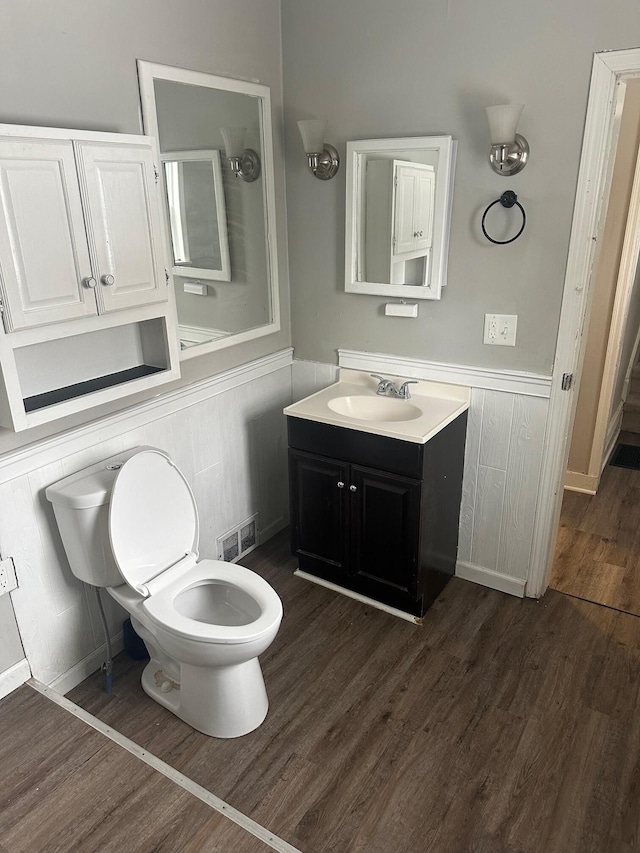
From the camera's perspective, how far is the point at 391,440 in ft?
7.43

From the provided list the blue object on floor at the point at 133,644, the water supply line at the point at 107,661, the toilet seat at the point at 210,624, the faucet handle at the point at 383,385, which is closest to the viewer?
the toilet seat at the point at 210,624

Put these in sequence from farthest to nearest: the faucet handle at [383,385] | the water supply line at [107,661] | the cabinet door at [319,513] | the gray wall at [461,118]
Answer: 1. the faucet handle at [383,385]
2. the cabinet door at [319,513]
3. the water supply line at [107,661]
4. the gray wall at [461,118]

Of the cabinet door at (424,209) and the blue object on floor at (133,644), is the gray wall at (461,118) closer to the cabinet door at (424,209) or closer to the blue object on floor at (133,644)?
the cabinet door at (424,209)

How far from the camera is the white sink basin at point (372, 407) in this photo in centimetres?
257

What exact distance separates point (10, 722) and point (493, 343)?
6.97ft

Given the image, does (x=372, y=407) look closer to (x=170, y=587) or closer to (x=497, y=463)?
(x=497, y=463)

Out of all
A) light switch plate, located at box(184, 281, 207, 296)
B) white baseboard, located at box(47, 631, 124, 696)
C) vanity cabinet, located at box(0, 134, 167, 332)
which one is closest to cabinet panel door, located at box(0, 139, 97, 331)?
vanity cabinet, located at box(0, 134, 167, 332)

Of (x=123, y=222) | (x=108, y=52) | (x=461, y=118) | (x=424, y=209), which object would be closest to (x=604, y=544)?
(x=424, y=209)

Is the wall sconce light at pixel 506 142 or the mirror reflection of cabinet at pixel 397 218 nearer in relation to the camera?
the wall sconce light at pixel 506 142

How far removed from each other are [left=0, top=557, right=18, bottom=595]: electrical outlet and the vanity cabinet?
2.46 feet

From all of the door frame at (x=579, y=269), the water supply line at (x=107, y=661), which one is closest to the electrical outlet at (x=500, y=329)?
the door frame at (x=579, y=269)

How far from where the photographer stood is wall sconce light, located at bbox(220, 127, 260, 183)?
7.89ft

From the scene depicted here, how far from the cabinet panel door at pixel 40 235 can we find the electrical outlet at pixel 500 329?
1.46 metres

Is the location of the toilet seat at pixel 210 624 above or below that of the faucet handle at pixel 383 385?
below
